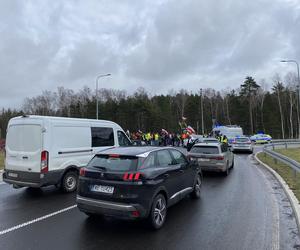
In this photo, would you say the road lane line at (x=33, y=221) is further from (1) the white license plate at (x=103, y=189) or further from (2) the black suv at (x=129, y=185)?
(1) the white license plate at (x=103, y=189)

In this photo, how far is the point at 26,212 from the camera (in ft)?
21.7

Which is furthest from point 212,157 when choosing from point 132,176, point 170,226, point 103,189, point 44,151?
point 103,189

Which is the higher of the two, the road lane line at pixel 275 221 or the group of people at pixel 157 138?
the group of people at pixel 157 138

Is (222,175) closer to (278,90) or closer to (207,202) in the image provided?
(207,202)

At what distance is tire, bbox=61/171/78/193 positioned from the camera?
8523 mm

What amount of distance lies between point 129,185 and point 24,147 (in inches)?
174

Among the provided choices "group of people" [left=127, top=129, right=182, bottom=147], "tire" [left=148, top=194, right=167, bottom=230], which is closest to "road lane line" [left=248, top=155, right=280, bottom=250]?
"tire" [left=148, top=194, right=167, bottom=230]

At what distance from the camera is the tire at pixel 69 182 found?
8523mm

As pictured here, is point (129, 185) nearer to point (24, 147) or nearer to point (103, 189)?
point (103, 189)

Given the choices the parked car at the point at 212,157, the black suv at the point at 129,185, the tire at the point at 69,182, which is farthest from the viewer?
the parked car at the point at 212,157

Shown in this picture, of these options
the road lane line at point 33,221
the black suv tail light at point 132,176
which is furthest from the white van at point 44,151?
the black suv tail light at point 132,176

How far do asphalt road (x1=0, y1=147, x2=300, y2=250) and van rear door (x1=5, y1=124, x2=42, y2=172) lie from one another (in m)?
0.96

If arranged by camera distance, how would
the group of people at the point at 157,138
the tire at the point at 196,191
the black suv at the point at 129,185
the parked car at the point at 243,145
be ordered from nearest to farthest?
the black suv at the point at 129,185, the tire at the point at 196,191, the parked car at the point at 243,145, the group of people at the point at 157,138

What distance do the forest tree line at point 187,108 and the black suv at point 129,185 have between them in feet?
205
